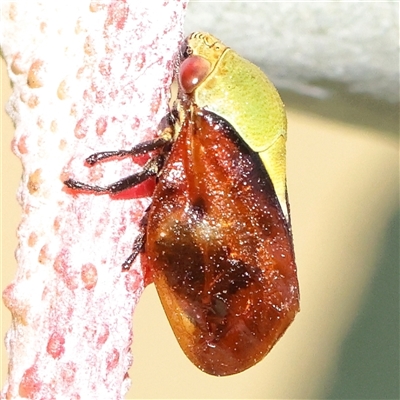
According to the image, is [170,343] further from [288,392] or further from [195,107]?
[195,107]

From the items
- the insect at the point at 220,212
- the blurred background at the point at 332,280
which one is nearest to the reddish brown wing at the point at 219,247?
the insect at the point at 220,212

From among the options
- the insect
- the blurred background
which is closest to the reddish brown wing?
the insect

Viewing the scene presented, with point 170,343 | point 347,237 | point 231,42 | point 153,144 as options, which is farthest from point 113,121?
point 347,237

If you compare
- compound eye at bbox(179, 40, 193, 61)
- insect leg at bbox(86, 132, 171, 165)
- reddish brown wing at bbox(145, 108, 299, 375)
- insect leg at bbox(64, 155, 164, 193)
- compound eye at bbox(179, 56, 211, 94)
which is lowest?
reddish brown wing at bbox(145, 108, 299, 375)

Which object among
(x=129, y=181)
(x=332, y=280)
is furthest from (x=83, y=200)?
(x=332, y=280)

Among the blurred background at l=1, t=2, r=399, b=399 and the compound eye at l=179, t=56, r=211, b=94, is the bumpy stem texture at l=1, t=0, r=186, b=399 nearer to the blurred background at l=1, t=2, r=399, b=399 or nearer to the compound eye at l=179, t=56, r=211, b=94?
the compound eye at l=179, t=56, r=211, b=94

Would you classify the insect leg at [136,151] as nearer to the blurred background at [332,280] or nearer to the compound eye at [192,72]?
the compound eye at [192,72]
